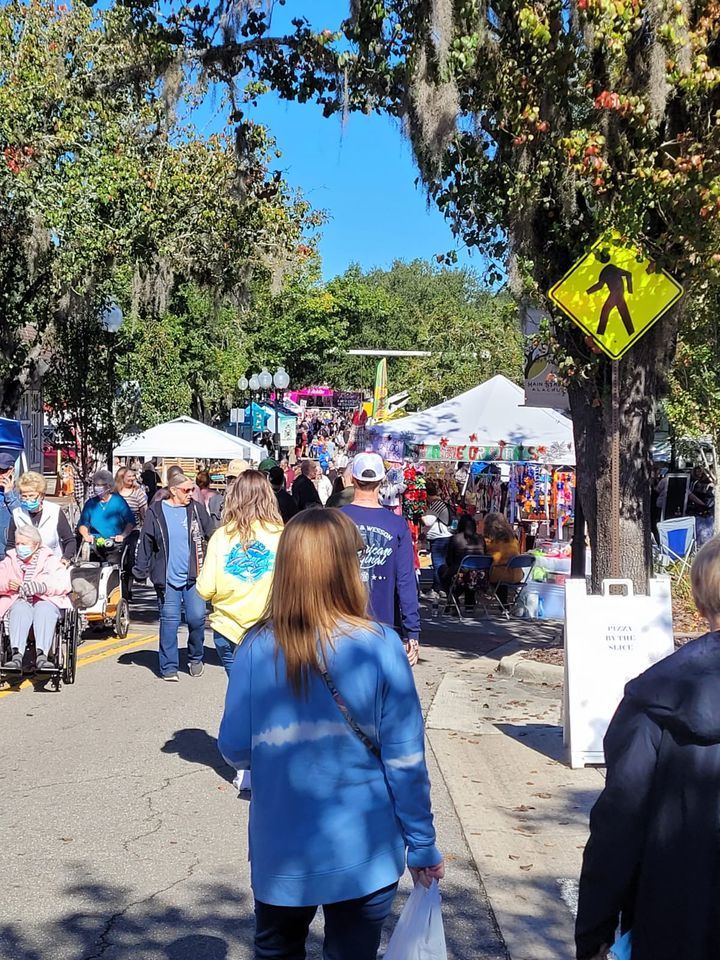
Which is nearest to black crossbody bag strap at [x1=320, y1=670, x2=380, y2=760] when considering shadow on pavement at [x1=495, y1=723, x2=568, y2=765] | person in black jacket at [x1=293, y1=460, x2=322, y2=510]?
shadow on pavement at [x1=495, y1=723, x2=568, y2=765]

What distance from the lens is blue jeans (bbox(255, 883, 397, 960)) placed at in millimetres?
3227

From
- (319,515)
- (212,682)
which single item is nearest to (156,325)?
(212,682)

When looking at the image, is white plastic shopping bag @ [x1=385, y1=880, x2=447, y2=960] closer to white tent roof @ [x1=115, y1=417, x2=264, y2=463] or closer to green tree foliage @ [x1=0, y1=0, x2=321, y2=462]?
green tree foliage @ [x1=0, y1=0, x2=321, y2=462]

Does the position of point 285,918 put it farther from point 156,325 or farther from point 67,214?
point 156,325

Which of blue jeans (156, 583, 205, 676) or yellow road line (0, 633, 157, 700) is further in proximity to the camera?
blue jeans (156, 583, 205, 676)

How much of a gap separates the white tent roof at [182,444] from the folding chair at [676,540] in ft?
26.8

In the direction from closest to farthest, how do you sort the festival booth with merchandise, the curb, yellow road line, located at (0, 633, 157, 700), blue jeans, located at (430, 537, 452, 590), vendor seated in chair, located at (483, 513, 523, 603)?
1. yellow road line, located at (0, 633, 157, 700)
2. the curb
3. vendor seated in chair, located at (483, 513, 523, 603)
4. blue jeans, located at (430, 537, 452, 590)
5. the festival booth with merchandise

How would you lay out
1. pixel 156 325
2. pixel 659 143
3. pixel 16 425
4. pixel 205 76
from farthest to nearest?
pixel 156 325 < pixel 16 425 < pixel 205 76 < pixel 659 143

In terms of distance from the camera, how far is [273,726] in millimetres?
3312

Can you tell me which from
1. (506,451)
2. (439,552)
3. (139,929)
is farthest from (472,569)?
(139,929)

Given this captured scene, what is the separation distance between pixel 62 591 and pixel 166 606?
92 centimetres

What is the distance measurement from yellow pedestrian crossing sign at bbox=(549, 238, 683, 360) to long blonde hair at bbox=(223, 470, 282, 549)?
2781mm

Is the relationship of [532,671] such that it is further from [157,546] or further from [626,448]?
[157,546]

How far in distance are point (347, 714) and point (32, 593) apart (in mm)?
7300
